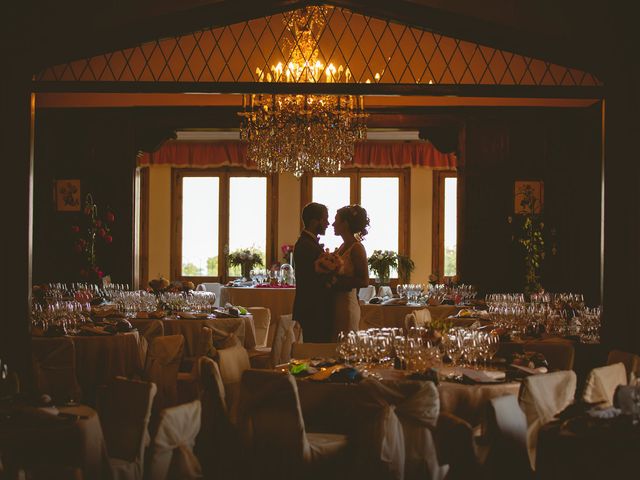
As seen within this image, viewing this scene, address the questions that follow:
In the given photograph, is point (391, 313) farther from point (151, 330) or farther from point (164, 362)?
point (164, 362)

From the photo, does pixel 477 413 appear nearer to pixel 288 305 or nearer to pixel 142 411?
pixel 142 411

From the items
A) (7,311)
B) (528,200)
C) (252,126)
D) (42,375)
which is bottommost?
(42,375)

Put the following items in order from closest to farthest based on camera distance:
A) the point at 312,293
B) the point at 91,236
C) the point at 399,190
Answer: the point at 312,293, the point at 91,236, the point at 399,190

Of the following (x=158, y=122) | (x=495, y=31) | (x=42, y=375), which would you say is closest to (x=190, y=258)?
(x=158, y=122)

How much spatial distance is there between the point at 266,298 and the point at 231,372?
6163mm

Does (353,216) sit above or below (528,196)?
below

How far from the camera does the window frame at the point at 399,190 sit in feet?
49.6

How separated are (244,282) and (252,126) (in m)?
3.07

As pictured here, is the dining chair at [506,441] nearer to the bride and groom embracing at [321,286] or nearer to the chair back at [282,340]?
the bride and groom embracing at [321,286]

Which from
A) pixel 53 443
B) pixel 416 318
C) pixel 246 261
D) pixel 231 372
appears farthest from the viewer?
pixel 246 261

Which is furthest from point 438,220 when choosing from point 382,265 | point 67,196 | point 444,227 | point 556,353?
point 556,353

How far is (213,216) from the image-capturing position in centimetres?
1540

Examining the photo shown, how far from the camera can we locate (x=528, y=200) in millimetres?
11242

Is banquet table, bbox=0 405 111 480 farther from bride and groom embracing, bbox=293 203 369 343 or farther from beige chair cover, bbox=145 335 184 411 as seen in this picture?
bride and groom embracing, bbox=293 203 369 343
